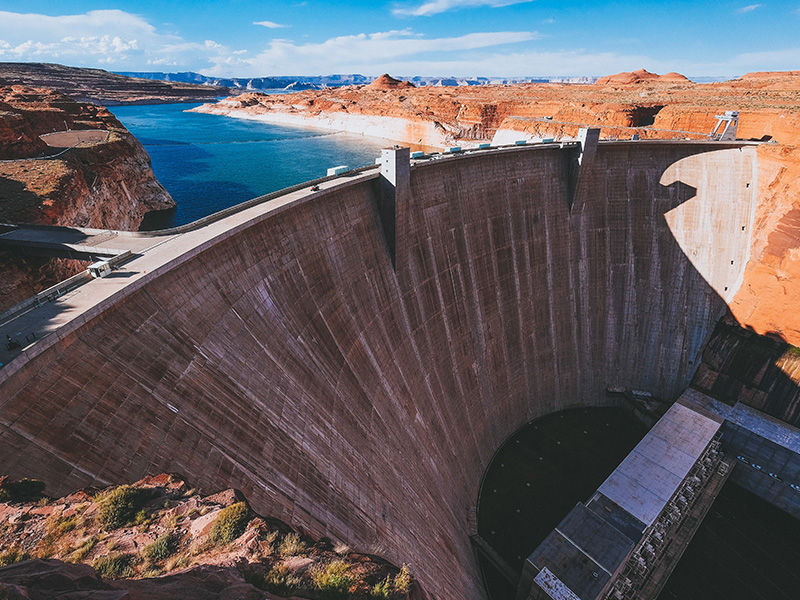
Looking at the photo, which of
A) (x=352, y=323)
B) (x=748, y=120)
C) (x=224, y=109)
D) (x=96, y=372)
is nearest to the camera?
(x=96, y=372)

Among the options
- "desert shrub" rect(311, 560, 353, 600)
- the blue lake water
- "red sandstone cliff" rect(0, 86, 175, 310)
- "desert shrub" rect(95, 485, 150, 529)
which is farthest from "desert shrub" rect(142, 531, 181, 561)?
the blue lake water

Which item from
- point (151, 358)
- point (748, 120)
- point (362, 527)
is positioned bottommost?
point (362, 527)

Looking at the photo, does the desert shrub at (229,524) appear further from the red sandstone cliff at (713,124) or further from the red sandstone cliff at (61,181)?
the red sandstone cliff at (713,124)

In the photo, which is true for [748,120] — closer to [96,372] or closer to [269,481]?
[269,481]

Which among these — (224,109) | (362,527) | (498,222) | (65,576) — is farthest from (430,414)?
(224,109)

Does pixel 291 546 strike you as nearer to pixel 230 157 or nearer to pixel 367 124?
pixel 230 157

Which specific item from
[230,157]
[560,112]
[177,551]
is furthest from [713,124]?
[230,157]

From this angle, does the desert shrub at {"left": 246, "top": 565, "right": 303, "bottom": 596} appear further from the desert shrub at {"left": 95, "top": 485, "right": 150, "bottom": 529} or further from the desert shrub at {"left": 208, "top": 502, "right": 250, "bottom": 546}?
the desert shrub at {"left": 95, "top": 485, "right": 150, "bottom": 529}
